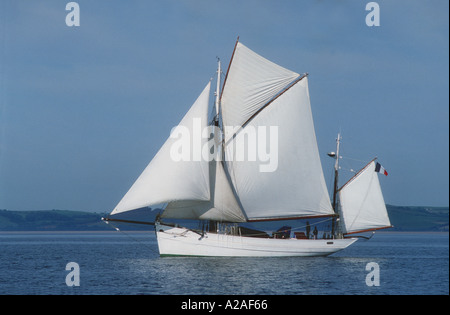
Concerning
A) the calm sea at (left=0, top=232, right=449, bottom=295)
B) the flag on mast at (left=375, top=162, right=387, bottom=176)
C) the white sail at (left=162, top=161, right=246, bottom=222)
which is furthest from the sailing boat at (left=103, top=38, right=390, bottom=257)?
the flag on mast at (left=375, top=162, right=387, bottom=176)

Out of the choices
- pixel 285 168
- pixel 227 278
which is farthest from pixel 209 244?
pixel 227 278

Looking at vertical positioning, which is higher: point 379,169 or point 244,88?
point 244,88

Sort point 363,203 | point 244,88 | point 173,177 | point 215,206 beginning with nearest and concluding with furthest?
point 173,177, point 215,206, point 244,88, point 363,203

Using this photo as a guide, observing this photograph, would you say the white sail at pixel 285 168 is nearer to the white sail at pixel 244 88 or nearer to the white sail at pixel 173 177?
the white sail at pixel 244 88

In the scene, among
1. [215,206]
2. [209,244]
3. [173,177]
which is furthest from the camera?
[209,244]

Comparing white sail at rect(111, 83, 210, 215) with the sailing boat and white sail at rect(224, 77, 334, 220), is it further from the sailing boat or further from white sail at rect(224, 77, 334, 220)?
white sail at rect(224, 77, 334, 220)

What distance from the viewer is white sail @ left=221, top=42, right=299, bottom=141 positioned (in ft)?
186

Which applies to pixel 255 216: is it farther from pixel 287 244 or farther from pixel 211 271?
pixel 211 271

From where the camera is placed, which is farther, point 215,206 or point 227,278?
point 215,206

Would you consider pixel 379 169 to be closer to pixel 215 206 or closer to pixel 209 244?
pixel 215 206

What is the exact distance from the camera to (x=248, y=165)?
55.5 metres

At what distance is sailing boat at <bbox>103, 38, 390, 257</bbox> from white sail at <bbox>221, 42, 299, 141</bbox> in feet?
0.30

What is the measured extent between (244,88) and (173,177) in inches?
491
